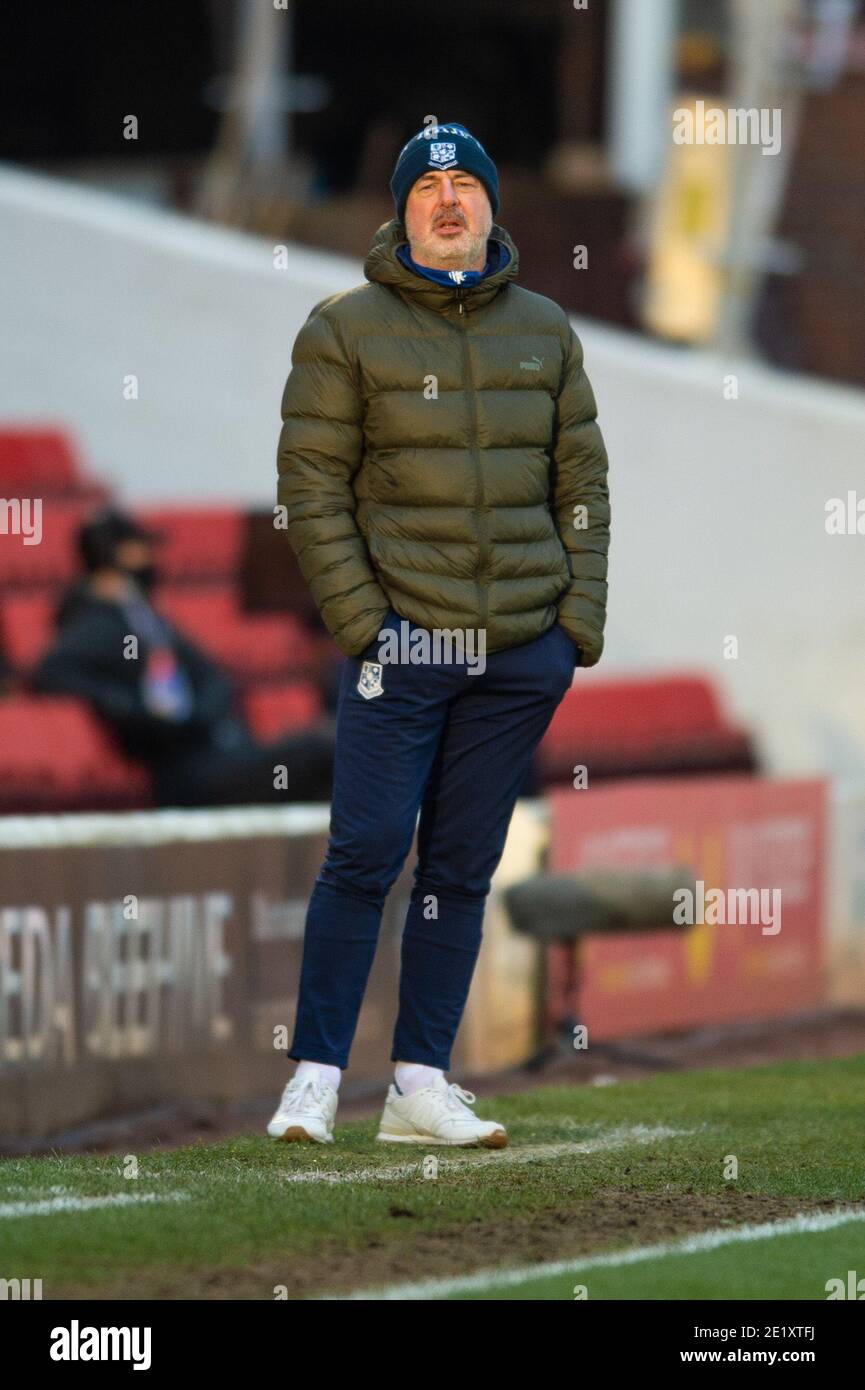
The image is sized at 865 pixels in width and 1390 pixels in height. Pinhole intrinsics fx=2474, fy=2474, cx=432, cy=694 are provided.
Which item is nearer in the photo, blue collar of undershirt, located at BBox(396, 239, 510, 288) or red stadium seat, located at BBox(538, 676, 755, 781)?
blue collar of undershirt, located at BBox(396, 239, 510, 288)

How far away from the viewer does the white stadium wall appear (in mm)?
12305

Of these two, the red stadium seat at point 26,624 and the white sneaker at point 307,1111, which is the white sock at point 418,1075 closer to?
the white sneaker at point 307,1111

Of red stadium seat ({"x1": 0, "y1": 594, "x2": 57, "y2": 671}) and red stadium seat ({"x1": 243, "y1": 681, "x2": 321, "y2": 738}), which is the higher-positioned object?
red stadium seat ({"x1": 0, "y1": 594, "x2": 57, "y2": 671})

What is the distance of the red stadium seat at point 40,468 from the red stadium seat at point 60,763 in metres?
2.03

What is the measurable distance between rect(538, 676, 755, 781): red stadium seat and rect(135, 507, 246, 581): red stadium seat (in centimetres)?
174

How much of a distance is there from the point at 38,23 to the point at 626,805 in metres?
7.37

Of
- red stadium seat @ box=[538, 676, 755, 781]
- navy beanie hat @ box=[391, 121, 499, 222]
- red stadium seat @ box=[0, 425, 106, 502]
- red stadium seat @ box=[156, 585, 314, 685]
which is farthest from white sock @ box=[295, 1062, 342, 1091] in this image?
red stadium seat @ box=[0, 425, 106, 502]

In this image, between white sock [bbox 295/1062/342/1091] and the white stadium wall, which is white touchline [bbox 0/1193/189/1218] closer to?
white sock [bbox 295/1062/342/1091]

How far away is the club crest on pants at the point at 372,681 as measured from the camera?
474 centimetres

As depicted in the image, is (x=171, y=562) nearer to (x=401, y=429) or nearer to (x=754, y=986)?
(x=754, y=986)

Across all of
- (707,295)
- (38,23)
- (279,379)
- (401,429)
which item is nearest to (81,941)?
(401,429)

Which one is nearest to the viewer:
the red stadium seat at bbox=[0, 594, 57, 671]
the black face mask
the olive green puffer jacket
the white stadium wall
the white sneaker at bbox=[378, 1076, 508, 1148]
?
the olive green puffer jacket

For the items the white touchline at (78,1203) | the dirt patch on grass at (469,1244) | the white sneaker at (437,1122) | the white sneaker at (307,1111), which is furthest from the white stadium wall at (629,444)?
the white touchline at (78,1203)

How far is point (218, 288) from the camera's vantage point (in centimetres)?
1238
